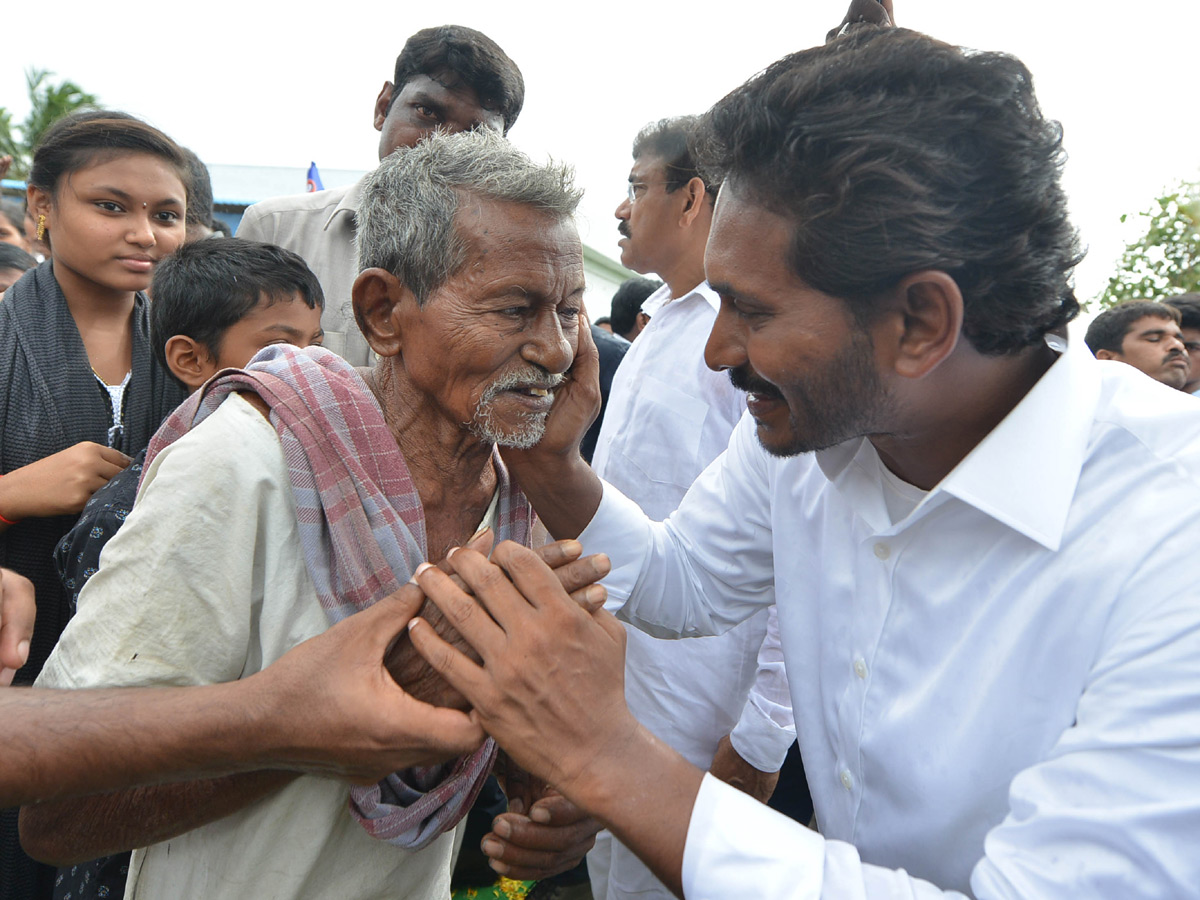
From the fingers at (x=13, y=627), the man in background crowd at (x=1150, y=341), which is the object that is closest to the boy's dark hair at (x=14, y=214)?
the fingers at (x=13, y=627)

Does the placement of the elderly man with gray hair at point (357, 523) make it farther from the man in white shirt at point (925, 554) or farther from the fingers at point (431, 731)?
the man in white shirt at point (925, 554)

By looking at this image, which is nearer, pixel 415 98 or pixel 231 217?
pixel 415 98

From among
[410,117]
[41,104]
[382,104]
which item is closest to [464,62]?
[410,117]

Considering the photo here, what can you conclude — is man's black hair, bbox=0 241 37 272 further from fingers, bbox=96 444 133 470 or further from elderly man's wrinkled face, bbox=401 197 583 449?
elderly man's wrinkled face, bbox=401 197 583 449

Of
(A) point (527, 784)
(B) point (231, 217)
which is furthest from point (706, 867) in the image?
(B) point (231, 217)

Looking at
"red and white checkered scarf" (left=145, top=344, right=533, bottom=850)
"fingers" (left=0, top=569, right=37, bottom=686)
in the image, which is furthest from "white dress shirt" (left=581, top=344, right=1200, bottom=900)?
"fingers" (left=0, top=569, right=37, bottom=686)

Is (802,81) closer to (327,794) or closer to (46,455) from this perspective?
(327,794)

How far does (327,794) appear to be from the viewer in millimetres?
1758

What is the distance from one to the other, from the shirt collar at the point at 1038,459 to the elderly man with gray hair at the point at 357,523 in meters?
0.81

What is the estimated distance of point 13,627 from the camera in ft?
6.05

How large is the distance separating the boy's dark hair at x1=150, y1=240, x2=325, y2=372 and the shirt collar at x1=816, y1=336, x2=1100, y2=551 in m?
2.24

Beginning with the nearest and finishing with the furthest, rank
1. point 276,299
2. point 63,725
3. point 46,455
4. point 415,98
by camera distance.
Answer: point 63,725 → point 46,455 → point 276,299 → point 415,98

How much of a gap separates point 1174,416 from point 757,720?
1.87 metres

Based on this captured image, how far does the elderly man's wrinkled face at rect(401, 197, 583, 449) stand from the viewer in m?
1.91
